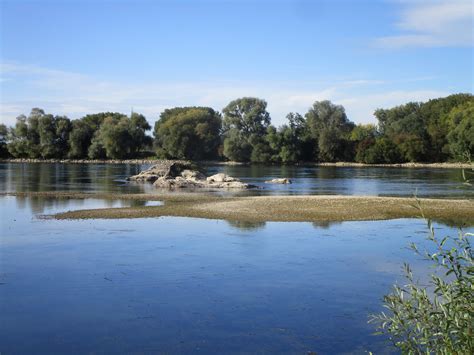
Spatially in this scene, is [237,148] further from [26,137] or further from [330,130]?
[26,137]

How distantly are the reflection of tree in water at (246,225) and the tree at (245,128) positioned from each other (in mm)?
110880

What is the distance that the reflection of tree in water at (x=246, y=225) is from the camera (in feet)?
85.8

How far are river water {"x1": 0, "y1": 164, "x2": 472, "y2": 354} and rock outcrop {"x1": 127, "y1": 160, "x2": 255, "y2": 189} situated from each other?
98.2 ft

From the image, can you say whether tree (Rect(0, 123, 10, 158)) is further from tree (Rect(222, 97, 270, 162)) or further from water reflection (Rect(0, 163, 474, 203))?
water reflection (Rect(0, 163, 474, 203))

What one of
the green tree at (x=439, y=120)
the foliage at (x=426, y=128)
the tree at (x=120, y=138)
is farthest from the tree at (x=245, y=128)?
the green tree at (x=439, y=120)

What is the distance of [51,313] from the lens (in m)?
13.3

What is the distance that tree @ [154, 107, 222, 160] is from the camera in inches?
5763

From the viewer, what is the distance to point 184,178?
60.3 meters

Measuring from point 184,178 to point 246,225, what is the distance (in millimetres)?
33842

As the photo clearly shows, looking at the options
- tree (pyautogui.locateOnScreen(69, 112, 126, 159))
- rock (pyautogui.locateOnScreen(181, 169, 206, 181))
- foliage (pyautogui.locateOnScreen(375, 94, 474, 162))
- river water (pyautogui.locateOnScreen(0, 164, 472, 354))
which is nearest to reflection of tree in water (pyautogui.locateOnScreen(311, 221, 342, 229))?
river water (pyautogui.locateOnScreen(0, 164, 472, 354))

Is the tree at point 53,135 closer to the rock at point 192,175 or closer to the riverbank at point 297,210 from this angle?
the rock at point 192,175

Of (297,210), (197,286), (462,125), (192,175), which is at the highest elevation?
(462,125)

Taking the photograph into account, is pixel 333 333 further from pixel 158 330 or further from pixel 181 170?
pixel 181 170

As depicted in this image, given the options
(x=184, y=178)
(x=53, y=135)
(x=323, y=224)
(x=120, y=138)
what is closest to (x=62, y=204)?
(x=323, y=224)
